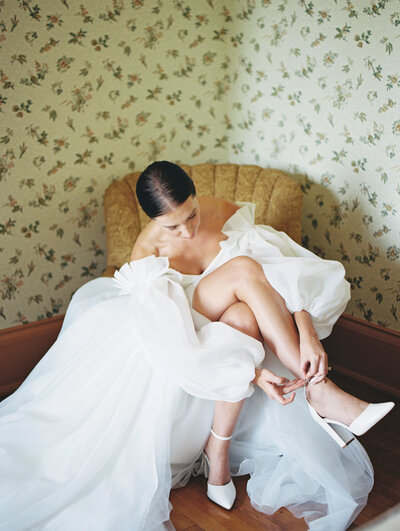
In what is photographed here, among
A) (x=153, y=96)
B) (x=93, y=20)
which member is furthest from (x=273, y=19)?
(x=93, y=20)

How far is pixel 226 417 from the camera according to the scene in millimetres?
1697

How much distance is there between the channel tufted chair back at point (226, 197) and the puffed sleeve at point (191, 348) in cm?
67

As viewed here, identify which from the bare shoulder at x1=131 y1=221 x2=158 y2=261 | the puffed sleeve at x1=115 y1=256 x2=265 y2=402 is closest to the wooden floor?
the puffed sleeve at x1=115 y1=256 x2=265 y2=402

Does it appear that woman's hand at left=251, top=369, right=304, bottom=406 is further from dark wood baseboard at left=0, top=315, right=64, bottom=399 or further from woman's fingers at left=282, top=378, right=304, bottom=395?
dark wood baseboard at left=0, top=315, right=64, bottom=399

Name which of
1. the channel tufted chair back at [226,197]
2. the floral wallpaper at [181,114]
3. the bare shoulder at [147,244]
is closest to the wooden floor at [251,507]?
the floral wallpaper at [181,114]

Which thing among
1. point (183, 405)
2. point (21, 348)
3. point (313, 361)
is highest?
point (313, 361)

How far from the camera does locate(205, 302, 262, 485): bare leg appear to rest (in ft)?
5.55

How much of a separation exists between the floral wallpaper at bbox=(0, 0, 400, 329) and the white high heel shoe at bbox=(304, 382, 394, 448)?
0.92m

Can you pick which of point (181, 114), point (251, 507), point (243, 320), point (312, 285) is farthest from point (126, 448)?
point (181, 114)

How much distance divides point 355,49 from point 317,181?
0.60 meters

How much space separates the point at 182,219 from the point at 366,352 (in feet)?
3.99

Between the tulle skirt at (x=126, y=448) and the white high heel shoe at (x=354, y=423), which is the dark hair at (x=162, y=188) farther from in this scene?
the white high heel shoe at (x=354, y=423)

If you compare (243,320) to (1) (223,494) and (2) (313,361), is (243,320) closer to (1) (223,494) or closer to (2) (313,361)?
(2) (313,361)

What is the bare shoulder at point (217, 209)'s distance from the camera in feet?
7.06
